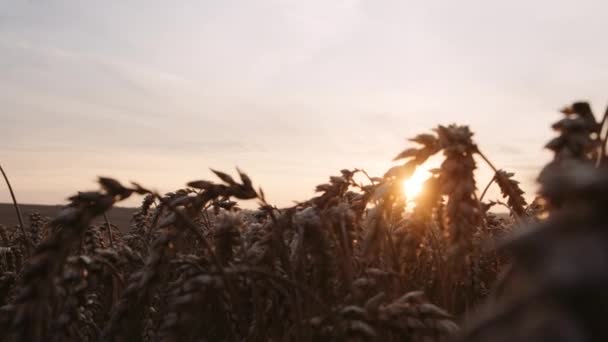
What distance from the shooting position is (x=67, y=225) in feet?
6.75

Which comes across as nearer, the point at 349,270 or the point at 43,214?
the point at 349,270

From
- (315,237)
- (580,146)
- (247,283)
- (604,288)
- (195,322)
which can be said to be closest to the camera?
(604,288)

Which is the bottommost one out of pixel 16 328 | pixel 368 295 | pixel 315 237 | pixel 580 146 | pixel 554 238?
pixel 368 295

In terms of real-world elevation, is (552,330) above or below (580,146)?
below

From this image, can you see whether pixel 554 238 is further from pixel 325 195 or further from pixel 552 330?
pixel 325 195

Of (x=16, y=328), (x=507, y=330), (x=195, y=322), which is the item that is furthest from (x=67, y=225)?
(x=507, y=330)

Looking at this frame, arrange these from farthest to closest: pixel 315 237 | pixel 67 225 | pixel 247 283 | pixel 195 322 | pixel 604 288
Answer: pixel 247 283, pixel 315 237, pixel 195 322, pixel 67 225, pixel 604 288

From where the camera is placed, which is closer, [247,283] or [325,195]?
[247,283]

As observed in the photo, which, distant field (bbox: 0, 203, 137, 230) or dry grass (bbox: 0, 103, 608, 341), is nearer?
dry grass (bbox: 0, 103, 608, 341)

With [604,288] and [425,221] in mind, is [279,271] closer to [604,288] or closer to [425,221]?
[425,221]

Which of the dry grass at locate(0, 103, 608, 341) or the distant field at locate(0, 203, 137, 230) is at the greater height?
the dry grass at locate(0, 103, 608, 341)

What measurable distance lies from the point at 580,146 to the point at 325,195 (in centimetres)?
171

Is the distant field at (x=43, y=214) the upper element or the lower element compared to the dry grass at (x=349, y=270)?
lower

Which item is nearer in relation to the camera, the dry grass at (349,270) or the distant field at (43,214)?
the dry grass at (349,270)
